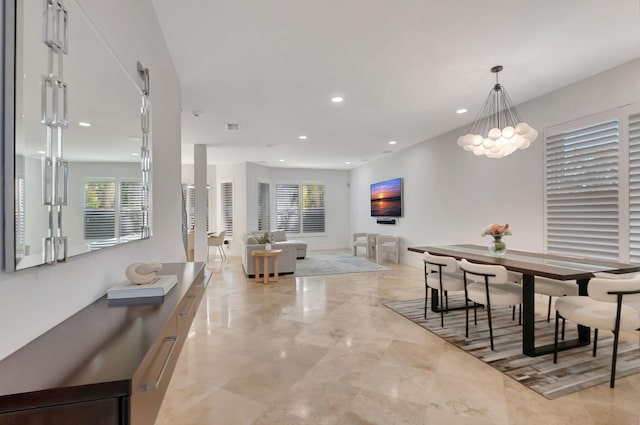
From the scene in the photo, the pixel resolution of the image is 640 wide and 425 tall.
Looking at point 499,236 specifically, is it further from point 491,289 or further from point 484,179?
point 484,179

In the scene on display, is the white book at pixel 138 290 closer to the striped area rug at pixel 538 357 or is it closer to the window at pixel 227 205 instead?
the striped area rug at pixel 538 357

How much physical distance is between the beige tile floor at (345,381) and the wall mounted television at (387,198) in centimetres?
425

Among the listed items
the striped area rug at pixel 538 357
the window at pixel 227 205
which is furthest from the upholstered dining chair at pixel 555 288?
the window at pixel 227 205

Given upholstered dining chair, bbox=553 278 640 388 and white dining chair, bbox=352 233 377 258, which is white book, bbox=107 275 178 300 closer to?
upholstered dining chair, bbox=553 278 640 388

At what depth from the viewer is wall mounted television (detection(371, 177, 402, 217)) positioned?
25.6ft

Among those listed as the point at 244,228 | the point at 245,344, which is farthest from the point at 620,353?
the point at 244,228

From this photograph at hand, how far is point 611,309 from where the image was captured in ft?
8.04

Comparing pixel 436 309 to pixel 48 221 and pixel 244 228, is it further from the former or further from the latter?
pixel 244 228

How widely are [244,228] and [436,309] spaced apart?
6.22 meters

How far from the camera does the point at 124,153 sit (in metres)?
1.57

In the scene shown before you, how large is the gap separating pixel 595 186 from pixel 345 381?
3.60 meters

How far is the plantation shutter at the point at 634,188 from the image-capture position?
3230mm

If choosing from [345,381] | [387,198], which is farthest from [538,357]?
[387,198]

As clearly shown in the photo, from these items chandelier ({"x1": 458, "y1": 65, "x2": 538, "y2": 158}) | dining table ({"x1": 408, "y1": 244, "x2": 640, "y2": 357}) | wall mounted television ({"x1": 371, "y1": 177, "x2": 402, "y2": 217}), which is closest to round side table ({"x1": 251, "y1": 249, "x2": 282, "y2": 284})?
wall mounted television ({"x1": 371, "y1": 177, "x2": 402, "y2": 217})
